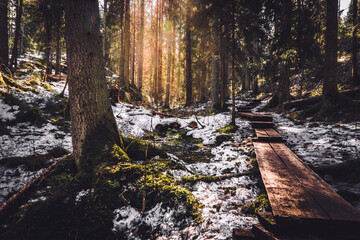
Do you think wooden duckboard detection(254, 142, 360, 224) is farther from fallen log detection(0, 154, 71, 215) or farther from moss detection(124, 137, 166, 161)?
fallen log detection(0, 154, 71, 215)

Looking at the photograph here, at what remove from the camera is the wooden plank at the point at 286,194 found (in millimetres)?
1693

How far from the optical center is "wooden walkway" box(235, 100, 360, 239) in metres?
1.62

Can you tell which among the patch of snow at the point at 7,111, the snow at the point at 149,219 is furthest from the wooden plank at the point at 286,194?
the patch of snow at the point at 7,111

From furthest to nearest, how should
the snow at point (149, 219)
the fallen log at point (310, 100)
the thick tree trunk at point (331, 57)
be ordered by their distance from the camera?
the fallen log at point (310, 100) < the thick tree trunk at point (331, 57) < the snow at point (149, 219)

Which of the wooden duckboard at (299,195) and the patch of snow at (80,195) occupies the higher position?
the wooden duckboard at (299,195)

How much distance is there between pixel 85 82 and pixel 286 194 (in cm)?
374

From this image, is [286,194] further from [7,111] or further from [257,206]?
[7,111]

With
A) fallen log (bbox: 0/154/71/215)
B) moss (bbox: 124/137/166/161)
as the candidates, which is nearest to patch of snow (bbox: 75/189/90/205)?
fallen log (bbox: 0/154/71/215)

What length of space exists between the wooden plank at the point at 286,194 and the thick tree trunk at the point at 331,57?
6.06m

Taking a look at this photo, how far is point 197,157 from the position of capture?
4.81 m


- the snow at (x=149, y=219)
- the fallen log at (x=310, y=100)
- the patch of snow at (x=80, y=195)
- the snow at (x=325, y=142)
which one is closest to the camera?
the snow at (x=149, y=219)


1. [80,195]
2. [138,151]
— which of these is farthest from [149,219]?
[138,151]

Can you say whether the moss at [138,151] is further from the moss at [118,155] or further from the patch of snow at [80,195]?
the patch of snow at [80,195]

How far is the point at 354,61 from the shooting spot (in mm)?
10844
